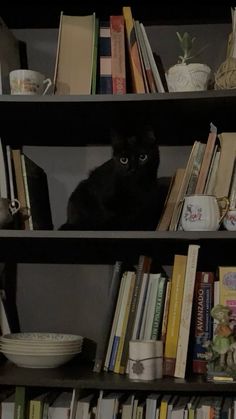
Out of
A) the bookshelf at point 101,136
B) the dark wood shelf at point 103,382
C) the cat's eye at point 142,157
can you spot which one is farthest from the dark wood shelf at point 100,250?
the dark wood shelf at point 103,382

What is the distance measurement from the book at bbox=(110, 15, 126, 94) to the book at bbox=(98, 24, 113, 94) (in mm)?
11

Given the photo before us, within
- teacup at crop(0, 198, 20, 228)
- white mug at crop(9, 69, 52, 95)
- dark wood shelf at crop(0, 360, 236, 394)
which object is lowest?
dark wood shelf at crop(0, 360, 236, 394)

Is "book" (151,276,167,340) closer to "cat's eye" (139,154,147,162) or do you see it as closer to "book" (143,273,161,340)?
"book" (143,273,161,340)

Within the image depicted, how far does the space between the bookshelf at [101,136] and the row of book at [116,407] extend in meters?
0.05

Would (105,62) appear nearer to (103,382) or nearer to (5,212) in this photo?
(5,212)

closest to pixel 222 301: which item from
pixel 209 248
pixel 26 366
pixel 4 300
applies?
pixel 209 248

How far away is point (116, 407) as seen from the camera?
1403 millimetres

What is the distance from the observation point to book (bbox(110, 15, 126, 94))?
4.83 feet

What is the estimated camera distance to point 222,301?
4.59 feet

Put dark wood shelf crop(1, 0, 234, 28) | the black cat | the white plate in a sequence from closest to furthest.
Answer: the white plate, the black cat, dark wood shelf crop(1, 0, 234, 28)

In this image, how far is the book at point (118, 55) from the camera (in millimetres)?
1471

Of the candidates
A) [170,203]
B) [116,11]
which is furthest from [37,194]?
[116,11]

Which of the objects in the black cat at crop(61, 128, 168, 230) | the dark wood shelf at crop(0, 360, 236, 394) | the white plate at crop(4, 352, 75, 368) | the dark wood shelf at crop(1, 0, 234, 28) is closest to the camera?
the dark wood shelf at crop(0, 360, 236, 394)

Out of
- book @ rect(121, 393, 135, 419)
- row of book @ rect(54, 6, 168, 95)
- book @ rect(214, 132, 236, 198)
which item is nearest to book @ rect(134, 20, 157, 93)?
row of book @ rect(54, 6, 168, 95)
